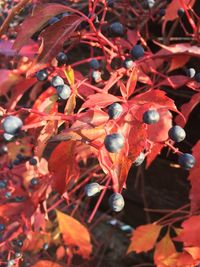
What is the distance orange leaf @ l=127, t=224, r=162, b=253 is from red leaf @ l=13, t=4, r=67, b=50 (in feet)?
2.18

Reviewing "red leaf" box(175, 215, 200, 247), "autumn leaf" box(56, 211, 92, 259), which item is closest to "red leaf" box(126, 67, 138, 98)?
"red leaf" box(175, 215, 200, 247)

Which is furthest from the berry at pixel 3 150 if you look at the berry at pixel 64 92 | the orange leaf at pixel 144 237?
the berry at pixel 64 92

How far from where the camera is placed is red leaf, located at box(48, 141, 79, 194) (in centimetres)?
65

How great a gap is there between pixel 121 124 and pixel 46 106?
0.72 feet

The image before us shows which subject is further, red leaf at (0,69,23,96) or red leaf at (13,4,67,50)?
red leaf at (0,69,23,96)

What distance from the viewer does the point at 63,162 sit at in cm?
65

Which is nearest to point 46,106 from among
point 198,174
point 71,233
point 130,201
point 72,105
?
point 72,105

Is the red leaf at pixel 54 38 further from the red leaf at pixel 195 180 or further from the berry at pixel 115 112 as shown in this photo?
the red leaf at pixel 195 180

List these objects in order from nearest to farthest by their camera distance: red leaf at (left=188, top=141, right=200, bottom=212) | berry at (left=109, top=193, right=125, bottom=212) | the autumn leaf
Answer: berry at (left=109, top=193, right=125, bottom=212)
red leaf at (left=188, top=141, right=200, bottom=212)
the autumn leaf

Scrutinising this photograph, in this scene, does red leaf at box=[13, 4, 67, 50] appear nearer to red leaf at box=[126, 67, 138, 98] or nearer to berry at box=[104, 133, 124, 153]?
red leaf at box=[126, 67, 138, 98]

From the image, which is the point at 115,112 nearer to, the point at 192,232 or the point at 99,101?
the point at 99,101

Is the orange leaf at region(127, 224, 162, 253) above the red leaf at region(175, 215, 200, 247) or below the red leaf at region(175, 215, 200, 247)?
below

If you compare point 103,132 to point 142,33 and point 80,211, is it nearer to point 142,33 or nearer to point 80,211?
point 142,33

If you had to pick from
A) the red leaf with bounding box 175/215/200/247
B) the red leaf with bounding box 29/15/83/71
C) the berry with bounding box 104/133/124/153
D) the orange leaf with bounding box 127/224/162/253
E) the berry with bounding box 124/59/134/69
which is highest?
the red leaf with bounding box 29/15/83/71
